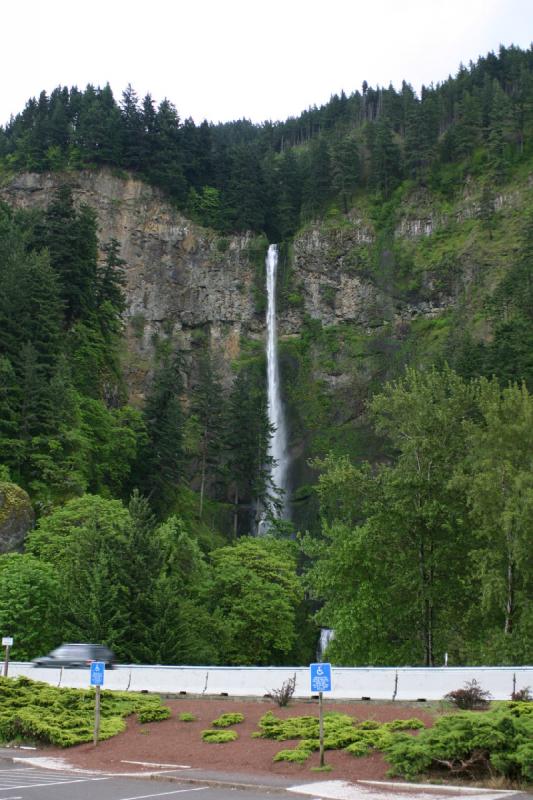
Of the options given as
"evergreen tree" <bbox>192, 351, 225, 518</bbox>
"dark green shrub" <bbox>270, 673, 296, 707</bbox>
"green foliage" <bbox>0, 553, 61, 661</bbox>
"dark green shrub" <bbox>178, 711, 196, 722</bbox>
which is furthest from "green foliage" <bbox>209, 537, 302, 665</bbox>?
"evergreen tree" <bbox>192, 351, 225, 518</bbox>

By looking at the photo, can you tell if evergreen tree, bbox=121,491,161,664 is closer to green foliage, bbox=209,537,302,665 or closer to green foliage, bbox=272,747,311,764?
green foliage, bbox=209,537,302,665

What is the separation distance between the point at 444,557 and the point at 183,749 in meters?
16.2

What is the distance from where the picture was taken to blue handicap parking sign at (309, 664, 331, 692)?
1627cm

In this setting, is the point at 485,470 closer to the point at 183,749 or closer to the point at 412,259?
the point at 183,749

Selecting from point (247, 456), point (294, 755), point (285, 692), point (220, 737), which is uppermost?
point (247, 456)

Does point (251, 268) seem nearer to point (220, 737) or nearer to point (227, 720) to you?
point (227, 720)

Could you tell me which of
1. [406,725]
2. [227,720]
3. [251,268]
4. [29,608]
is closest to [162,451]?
[29,608]

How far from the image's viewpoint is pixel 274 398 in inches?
3282

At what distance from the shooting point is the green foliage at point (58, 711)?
21234 mm

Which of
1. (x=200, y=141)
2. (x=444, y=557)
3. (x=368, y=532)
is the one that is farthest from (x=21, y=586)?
(x=200, y=141)

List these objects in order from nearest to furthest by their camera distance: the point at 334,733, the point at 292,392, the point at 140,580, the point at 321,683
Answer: the point at 321,683 < the point at 334,733 < the point at 140,580 < the point at 292,392

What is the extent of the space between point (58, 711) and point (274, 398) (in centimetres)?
6156

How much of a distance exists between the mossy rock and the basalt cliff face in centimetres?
3870

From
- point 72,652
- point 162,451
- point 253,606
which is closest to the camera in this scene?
point 72,652
